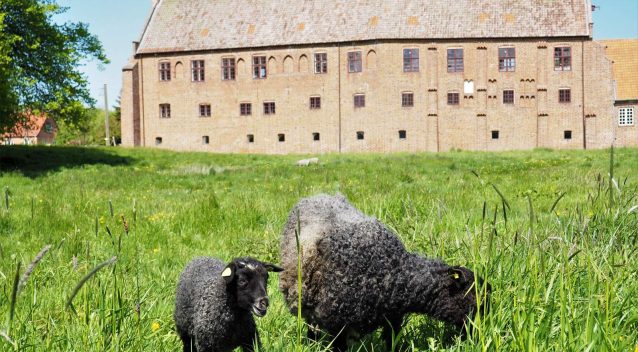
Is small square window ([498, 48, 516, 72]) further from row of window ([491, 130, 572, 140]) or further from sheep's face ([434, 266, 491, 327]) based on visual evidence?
sheep's face ([434, 266, 491, 327])

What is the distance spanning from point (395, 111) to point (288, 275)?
1706 inches

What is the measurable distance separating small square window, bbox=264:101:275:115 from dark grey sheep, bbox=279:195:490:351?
45.8 meters

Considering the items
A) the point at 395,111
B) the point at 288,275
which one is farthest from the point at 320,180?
the point at 395,111

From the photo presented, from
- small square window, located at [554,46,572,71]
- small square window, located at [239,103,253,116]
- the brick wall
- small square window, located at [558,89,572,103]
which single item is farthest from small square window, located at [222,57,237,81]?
small square window, located at [558,89,572,103]

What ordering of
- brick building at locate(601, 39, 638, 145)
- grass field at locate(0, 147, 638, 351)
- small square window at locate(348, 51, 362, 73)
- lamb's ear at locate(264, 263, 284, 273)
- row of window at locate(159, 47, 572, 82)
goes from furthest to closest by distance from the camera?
small square window at locate(348, 51, 362, 73) → brick building at locate(601, 39, 638, 145) → row of window at locate(159, 47, 572, 82) → lamb's ear at locate(264, 263, 284, 273) → grass field at locate(0, 147, 638, 351)

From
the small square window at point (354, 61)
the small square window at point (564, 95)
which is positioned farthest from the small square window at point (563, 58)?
the small square window at point (354, 61)

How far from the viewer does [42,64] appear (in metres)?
30.5

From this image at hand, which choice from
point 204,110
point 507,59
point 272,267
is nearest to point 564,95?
point 507,59

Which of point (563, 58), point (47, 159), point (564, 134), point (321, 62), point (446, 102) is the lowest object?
point (47, 159)

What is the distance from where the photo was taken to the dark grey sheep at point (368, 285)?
3.94 metres

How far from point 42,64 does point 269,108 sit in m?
21.3

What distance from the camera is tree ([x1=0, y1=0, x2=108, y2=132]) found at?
97.2 feet

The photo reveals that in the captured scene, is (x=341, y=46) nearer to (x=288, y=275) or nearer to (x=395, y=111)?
(x=395, y=111)

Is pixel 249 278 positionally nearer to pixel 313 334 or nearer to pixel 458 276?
pixel 313 334
